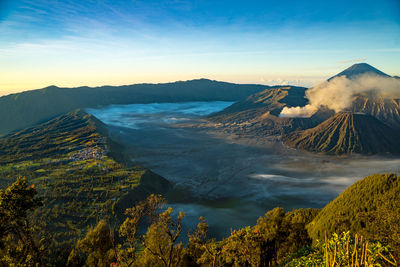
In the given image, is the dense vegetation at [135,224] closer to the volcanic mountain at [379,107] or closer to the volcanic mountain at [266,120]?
the volcanic mountain at [266,120]

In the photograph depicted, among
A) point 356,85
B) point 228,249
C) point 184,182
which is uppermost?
point 356,85

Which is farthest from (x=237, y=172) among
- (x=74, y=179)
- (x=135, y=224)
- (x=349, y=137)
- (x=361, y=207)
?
(x=135, y=224)

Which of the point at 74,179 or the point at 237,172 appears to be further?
the point at 237,172

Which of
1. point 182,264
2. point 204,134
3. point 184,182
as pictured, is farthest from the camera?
point 204,134

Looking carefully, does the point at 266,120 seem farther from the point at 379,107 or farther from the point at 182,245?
the point at 182,245

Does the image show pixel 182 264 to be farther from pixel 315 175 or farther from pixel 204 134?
pixel 204 134

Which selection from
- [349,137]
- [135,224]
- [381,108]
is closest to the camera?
[135,224]

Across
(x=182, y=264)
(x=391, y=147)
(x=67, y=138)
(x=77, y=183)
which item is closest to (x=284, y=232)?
(x=182, y=264)
